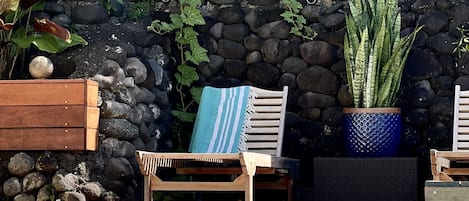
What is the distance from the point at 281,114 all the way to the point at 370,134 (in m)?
0.74

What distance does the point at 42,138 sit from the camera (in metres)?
5.95

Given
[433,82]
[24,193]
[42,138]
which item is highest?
[433,82]

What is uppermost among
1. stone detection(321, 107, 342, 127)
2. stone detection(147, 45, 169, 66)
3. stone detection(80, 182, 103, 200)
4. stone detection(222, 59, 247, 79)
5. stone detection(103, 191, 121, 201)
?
stone detection(147, 45, 169, 66)

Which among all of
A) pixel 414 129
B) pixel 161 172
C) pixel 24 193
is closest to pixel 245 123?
pixel 161 172

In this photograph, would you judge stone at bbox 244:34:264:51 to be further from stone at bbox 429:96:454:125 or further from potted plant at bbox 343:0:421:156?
stone at bbox 429:96:454:125

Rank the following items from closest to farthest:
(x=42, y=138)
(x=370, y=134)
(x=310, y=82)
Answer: (x=42, y=138)
(x=370, y=134)
(x=310, y=82)

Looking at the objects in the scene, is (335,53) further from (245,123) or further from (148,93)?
(148,93)

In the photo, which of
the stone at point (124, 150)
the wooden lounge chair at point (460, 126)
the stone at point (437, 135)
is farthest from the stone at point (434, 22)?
the stone at point (124, 150)

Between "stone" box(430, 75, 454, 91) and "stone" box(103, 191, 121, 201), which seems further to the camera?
"stone" box(430, 75, 454, 91)

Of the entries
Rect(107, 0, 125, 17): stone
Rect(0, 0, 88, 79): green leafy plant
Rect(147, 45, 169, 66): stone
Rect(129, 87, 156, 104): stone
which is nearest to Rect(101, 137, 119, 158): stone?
Rect(129, 87, 156, 104): stone

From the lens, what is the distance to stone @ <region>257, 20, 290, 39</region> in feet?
23.4

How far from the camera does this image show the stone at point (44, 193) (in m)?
5.91

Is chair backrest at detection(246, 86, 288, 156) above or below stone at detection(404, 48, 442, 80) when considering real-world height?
below

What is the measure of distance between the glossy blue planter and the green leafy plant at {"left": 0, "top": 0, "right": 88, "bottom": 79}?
6.86 ft
